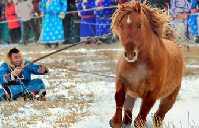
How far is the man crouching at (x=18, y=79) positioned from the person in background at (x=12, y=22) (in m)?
11.0

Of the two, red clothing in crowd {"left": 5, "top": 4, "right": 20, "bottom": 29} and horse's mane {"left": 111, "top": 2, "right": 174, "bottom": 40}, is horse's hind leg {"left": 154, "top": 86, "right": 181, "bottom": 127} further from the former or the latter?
red clothing in crowd {"left": 5, "top": 4, "right": 20, "bottom": 29}

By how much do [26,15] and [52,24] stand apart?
3.96ft

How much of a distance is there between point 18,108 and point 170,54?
2.22 m

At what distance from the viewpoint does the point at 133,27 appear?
5184mm

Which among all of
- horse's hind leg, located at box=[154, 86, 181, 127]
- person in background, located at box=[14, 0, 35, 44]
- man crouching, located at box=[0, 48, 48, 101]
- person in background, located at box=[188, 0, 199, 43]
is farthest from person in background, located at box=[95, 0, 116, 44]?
horse's hind leg, located at box=[154, 86, 181, 127]

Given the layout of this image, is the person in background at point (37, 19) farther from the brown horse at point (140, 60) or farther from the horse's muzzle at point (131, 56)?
the horse's muzzle at point (131, 56)

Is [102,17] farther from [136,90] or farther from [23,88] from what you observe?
[136,90]

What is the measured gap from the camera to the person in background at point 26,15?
18.2 meters

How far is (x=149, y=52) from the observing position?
17.7 feet

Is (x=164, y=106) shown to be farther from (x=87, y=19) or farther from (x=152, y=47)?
(x=87, y=19)

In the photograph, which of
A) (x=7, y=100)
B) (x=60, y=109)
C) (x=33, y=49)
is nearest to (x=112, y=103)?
(x=60, y=109)

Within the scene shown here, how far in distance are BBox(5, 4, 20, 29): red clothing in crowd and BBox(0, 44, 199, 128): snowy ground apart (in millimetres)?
6533

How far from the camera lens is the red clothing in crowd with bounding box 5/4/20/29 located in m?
18.9

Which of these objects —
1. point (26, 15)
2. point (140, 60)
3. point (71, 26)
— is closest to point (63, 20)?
point (71, 26)
